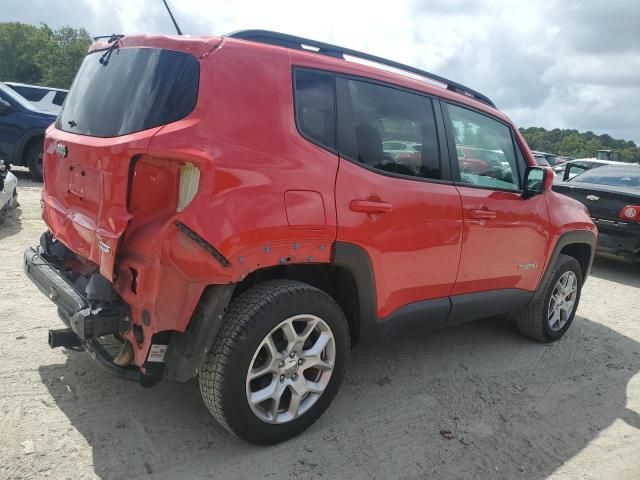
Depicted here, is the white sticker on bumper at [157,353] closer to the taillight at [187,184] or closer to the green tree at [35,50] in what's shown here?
the taillight at [187,184]

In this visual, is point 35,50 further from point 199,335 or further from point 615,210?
point 199,335

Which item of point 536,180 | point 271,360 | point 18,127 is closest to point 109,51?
point 271,360

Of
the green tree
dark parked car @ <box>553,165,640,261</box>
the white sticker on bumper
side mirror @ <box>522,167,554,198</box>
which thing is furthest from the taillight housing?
the green tree

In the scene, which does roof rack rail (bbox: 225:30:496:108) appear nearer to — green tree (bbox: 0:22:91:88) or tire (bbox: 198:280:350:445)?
tire (bbox: 198:280:350:445)

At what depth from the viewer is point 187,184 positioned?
2332mm

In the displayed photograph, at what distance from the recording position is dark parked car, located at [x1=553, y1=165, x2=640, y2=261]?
6992 mm

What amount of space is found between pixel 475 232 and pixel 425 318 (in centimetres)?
68

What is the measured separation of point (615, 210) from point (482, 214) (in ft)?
15.1

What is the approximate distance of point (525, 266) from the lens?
13.4 feet

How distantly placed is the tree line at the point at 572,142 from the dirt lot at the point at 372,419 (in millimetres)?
44184

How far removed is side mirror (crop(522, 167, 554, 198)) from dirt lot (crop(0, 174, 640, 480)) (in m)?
1.33

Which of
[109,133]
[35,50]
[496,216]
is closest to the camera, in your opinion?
[109,133]

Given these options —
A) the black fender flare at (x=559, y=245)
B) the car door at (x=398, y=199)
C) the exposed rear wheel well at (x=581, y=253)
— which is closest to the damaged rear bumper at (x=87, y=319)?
the car door at (x=398, y=199)

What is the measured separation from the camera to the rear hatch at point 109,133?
2346 mm
